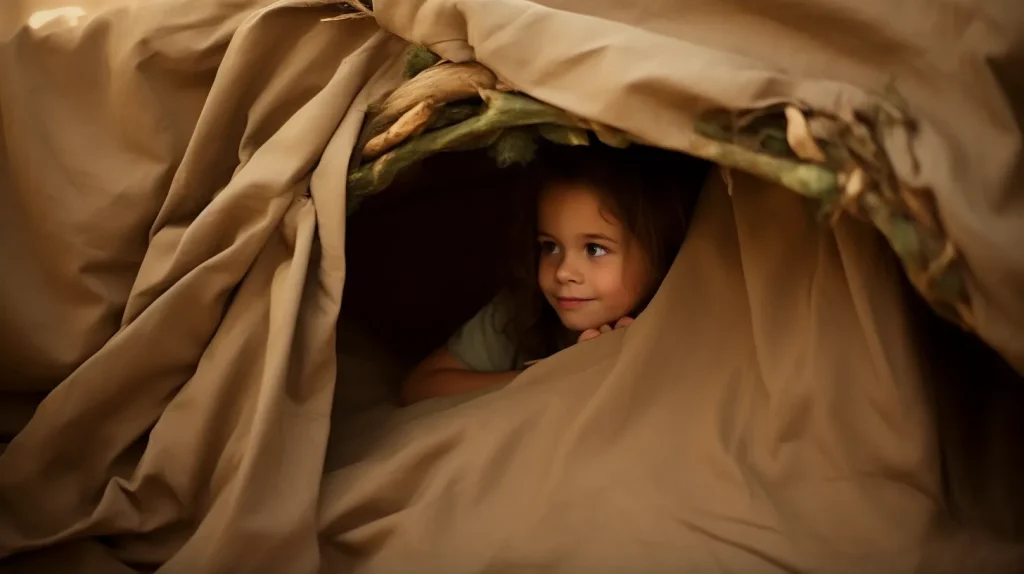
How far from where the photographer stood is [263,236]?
80 centimetres

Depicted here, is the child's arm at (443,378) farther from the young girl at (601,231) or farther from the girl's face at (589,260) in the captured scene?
the girl's face at (589,260)

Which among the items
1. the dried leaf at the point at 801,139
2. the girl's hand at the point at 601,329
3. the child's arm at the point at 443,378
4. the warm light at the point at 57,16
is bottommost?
the child's arm at the point at 443,378

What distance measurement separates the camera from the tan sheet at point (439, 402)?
685mm

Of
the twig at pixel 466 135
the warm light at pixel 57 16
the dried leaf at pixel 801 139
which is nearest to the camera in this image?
the dried leaf at pixel 801 139

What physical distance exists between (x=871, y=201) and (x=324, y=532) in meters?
0.52

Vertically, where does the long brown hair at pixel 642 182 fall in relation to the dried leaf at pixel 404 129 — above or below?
below

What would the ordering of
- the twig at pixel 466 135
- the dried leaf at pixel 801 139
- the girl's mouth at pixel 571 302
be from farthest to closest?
the girl's mouth at pixel 571 302, the twig at pixel 466 135, the dried leaf at pixel 801 139

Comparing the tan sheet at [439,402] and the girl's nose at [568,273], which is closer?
the tan sheet at [439,402]

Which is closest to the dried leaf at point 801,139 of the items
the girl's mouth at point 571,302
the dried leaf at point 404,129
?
the dried leaf at point 404,129

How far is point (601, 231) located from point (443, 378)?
0.26m

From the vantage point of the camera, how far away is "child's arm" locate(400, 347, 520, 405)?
1.04m

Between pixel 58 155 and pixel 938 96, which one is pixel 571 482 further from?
pixel 58 155

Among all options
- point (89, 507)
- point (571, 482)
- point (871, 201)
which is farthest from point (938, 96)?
point (89, 507)

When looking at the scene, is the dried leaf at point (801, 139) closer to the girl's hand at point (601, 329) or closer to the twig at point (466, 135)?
the twig at point (466, 135)
